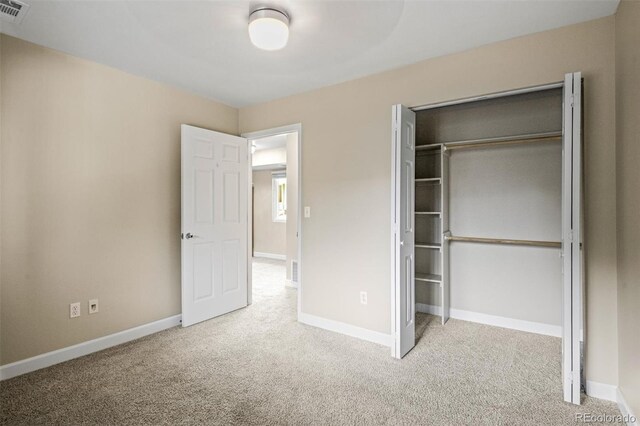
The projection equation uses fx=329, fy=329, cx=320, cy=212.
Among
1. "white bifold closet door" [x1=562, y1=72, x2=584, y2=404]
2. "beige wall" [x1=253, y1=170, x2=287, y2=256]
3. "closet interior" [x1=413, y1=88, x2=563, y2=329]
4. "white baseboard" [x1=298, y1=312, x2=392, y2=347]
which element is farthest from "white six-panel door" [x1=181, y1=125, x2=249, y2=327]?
"beige wall" [x1=253, y1=170, x2=287, y2=256]

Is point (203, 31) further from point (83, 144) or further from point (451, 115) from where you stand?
point (451, 115)

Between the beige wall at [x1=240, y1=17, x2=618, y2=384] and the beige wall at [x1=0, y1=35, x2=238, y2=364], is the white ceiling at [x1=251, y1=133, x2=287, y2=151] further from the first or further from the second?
the beige wall at [x1=0, y1=35, x2=238, y2=364]

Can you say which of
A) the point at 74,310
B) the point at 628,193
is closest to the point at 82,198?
the point at 74,310

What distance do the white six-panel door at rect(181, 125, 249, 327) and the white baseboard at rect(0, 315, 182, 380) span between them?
0.25m

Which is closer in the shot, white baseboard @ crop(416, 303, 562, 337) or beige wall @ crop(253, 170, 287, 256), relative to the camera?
white baseboard @ crop(416, 303, 562, 337)

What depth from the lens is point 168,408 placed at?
2.10 metres

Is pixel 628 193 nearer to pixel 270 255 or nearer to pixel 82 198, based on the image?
pixel 82 198

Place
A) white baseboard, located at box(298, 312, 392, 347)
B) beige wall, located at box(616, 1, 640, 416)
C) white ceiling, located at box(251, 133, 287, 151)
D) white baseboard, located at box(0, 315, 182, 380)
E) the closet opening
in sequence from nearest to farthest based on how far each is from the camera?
beige wall, located at box(616, 1, 640, 416) < white baseboard, located at box(0, 315, 182, 380) < the closet opening < white baseboard, located at box(298, 312, 392, 347) < white ceiling, located at box(251, 133, 287, 151)

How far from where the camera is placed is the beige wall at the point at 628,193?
70.1 inches

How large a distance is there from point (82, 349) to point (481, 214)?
413cm

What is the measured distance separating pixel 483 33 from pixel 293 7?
1410 millimetres

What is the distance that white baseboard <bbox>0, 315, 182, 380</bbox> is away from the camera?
97.2 inches

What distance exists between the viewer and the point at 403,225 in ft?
9.12

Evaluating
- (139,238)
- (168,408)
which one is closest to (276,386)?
(168,408)
